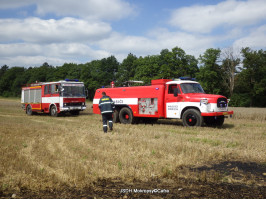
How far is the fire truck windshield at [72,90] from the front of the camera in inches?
781

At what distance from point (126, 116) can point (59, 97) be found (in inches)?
253

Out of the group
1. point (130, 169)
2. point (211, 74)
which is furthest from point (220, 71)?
point (130, 169)

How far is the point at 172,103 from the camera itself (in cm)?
1362

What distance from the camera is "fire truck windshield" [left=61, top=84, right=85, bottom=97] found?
1984cm

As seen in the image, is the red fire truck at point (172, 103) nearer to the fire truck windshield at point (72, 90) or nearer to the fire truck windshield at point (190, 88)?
the fire truck windshield at point (190, 88)

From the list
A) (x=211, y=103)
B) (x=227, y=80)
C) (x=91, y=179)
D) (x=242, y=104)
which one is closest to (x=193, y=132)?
(x=211, y=103)

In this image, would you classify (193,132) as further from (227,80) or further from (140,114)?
(227,80)

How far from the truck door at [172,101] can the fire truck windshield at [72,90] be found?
873cm

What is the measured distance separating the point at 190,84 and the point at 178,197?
9.97 metres

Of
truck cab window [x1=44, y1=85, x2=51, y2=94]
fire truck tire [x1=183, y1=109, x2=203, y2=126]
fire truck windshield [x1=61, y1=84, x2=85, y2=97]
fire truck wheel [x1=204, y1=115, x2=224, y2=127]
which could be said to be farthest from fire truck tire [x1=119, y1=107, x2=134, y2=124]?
truck cab window [x1=44, y1=85, x2=51, y2=94]

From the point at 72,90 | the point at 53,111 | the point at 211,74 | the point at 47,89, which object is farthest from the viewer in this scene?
the point at 211,74

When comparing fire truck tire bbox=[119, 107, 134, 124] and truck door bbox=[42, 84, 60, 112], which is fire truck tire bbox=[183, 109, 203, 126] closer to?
fire truck tire bbox=[119, 107, 134, 124]

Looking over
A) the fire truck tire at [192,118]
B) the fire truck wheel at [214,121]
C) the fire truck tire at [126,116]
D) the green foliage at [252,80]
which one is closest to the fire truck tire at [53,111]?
the fire truck tire at [126,116]

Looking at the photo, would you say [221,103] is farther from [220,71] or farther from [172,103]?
[220,71]
